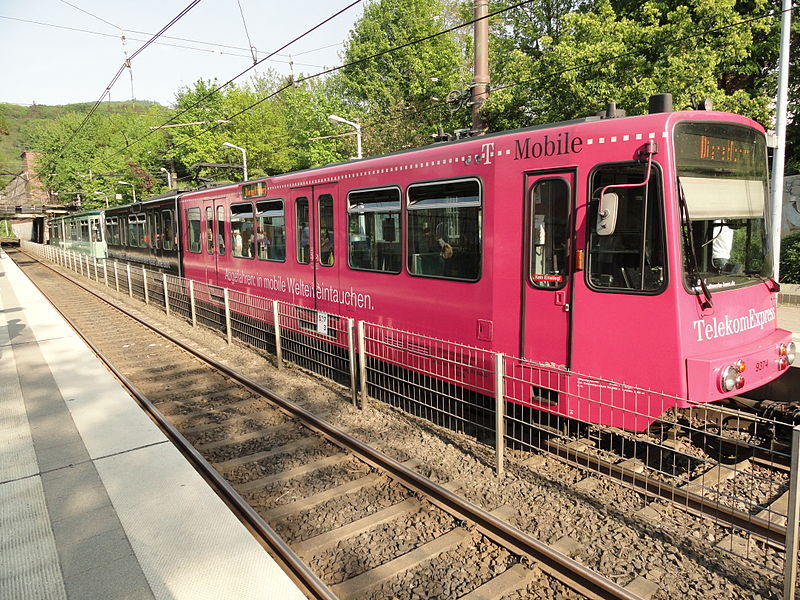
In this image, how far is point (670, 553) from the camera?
12.9ft

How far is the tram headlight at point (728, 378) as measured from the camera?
15.5 feet

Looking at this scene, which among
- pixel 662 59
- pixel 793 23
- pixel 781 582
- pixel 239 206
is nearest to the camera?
pixel 781 582

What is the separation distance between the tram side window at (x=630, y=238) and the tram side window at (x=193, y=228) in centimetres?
1151

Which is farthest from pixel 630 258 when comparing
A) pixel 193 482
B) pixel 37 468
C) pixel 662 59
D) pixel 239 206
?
pixel 662 59

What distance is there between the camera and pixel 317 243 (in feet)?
29.8

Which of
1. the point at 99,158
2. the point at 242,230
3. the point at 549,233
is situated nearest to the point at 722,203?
the point at 549,233

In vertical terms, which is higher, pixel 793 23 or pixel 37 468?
pixel 793 23

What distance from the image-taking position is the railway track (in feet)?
11.9

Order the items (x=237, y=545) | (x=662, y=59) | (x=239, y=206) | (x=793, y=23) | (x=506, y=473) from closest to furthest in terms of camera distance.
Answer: (x=237, y=545)
(x=506, y=473)
(x=239, y=206)
(x=662, y=59)
(x=793, y=23)

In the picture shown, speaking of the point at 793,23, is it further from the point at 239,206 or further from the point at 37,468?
the point at 37,468

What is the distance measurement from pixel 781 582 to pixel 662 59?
14.1 m

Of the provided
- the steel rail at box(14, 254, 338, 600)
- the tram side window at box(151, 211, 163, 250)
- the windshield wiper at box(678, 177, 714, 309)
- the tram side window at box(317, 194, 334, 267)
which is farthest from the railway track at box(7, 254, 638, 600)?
the tram side window at box(151, 211, 163, 250)

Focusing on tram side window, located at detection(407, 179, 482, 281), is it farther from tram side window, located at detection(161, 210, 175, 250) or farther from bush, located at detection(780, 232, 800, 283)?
bush, located at detection(780, 232, 800, 283)

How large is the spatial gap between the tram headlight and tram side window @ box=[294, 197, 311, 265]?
6332 mm
